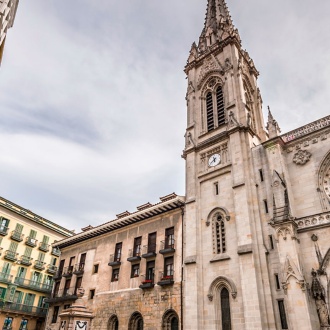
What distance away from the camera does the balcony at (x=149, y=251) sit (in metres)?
28.2

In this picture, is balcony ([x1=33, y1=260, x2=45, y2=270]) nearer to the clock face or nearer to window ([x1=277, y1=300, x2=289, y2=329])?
the clock face

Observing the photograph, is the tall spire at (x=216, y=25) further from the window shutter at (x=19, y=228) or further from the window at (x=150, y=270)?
the window shutter at (x=19, y=228)

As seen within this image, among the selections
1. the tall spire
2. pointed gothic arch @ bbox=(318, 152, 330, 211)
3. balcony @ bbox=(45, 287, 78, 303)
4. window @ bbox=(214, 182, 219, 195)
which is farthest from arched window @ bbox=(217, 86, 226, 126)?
balcony @ bbox=(45, 287, 78, 303)

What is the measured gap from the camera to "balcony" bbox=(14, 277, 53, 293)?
126 ft

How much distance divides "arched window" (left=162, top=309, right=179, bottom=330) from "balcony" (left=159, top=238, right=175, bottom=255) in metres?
4.71

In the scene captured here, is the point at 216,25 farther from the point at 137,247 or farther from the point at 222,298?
the point at 222,298

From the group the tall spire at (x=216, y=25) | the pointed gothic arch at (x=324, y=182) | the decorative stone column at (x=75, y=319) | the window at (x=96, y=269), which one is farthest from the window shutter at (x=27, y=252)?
the pointed gothic arch at (x=324, y=182)

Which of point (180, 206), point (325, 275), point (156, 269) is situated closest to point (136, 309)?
point (156, 269)

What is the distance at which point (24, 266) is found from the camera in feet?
131

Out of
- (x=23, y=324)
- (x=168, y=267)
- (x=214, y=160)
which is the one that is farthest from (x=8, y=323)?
(x=214, y=160)

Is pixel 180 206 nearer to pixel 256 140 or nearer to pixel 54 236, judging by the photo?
pixel 256 140

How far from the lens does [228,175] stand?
26.2 m

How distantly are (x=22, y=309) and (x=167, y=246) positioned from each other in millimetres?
22456

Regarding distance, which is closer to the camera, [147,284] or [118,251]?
[147,284]
